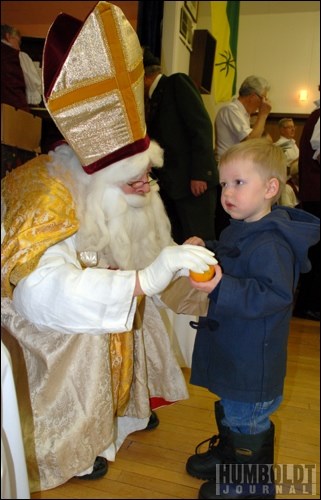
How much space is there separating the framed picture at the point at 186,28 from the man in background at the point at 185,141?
0.19 ft

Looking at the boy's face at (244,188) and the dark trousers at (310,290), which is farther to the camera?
the dark trousers at (310,290)

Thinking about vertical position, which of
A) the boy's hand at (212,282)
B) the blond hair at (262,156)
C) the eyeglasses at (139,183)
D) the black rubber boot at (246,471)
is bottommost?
the black rubber boot at (246,471)

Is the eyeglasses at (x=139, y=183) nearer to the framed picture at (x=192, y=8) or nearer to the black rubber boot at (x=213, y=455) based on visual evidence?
the framed picture at (x=192, y=8)

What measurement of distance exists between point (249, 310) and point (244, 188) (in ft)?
0.65

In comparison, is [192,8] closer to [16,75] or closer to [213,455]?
[16,75]

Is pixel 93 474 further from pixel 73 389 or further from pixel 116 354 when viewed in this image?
pixel 116 354

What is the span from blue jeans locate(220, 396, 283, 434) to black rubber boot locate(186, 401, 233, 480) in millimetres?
16

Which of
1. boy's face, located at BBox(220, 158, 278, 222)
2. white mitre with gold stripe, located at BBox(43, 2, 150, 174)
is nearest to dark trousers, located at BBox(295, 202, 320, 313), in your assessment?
boy's face, located at BBox(220, 158, 278, 222)

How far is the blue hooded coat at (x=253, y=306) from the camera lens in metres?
0.71

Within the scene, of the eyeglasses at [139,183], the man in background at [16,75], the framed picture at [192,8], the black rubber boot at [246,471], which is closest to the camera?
the man in background at [16,75]

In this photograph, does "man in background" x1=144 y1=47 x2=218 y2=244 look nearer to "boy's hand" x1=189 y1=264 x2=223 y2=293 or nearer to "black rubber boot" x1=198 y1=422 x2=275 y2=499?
"boy's hand" x1=189 y1=264 x2=223 y2=293

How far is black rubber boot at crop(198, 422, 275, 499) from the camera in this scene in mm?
678

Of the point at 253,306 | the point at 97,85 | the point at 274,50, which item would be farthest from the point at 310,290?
the point at 97,85

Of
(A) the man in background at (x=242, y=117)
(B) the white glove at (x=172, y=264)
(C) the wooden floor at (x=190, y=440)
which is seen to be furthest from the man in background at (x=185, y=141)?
(C) the wooden floor at (x=190, y=440)
